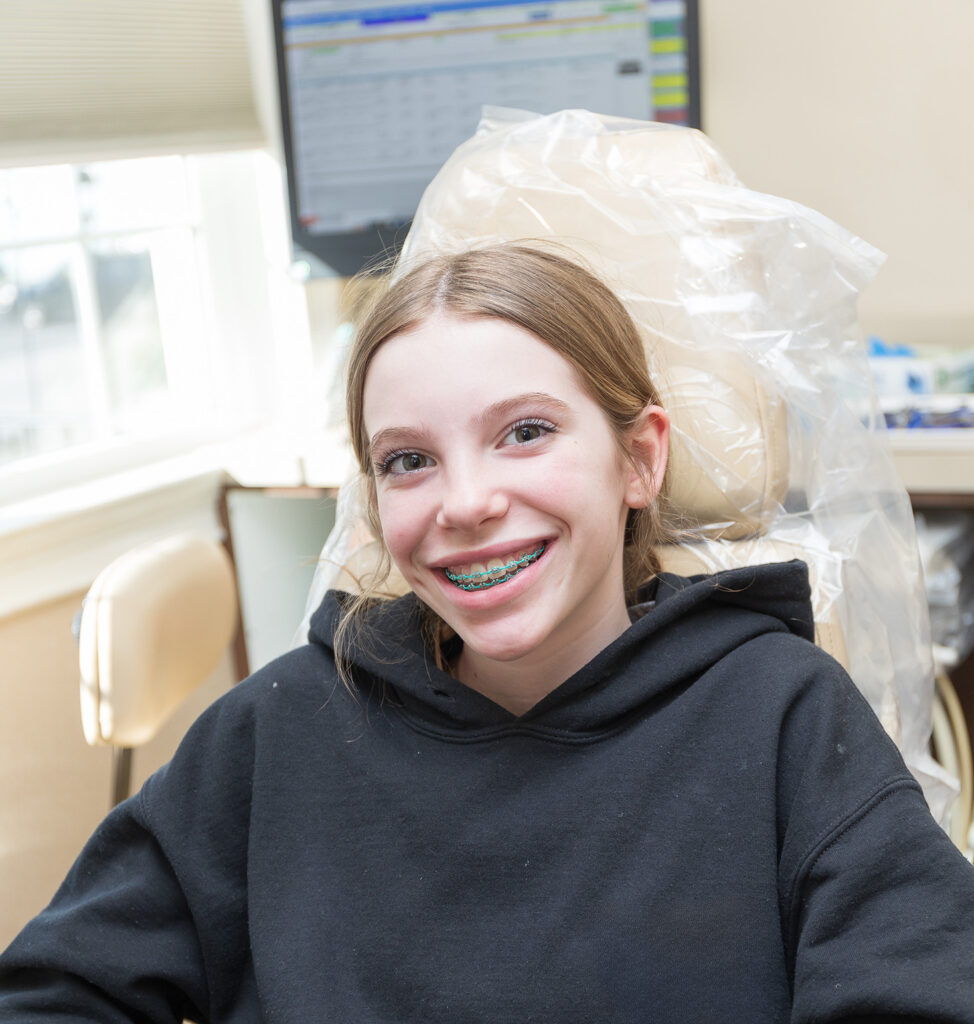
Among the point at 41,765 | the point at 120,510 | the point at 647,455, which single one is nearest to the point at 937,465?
the point at 647,455

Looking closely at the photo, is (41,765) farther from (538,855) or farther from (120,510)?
(538,855)

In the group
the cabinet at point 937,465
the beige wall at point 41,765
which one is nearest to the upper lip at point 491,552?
the cabinet at point 937,465

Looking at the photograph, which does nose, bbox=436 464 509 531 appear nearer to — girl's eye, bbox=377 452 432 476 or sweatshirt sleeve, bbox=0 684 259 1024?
girl's eye, bbox=377 452 432 476

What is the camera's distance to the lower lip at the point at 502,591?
852mm

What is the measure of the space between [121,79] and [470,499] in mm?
1453

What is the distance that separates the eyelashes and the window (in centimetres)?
129

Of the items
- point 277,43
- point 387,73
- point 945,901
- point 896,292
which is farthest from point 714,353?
point 277,43

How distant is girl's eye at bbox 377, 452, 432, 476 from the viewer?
888 millimetres

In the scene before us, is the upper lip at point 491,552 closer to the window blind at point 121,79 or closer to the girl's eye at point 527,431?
the girl's eye at point 527,431

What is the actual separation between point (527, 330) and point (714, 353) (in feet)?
0.98

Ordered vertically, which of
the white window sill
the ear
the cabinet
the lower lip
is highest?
the ear

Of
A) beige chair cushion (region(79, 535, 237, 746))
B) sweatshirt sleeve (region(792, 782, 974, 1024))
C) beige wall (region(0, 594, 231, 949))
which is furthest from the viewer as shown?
beige wall (region(0, 594, 231, 949))

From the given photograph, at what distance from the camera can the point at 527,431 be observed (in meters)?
0.86

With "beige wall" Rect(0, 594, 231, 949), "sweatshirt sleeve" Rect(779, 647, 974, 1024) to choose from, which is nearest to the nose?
"sweatshirt sleeve" Rect(779, 647, 974, 1024)
